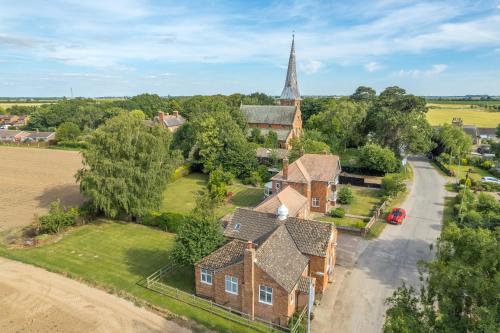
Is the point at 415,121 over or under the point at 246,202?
over

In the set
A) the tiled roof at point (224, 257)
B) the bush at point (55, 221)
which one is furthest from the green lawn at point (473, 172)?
the bush at point (55, 221)

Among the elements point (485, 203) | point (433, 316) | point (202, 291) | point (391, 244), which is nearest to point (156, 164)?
point (202, 291)

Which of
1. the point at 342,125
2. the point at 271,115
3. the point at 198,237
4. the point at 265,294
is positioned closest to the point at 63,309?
the point at 198,237

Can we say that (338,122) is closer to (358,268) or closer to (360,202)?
(360,202)

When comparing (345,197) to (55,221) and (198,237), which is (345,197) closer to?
(198,237)

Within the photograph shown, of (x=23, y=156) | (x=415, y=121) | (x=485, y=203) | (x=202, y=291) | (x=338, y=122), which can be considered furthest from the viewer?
(x=23, y=156)

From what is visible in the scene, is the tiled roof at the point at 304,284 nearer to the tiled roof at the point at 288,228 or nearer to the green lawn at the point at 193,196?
the tiled roof at the point at 288,228
